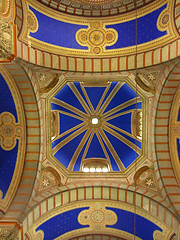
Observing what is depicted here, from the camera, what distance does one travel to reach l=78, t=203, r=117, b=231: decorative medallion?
12.0 meters

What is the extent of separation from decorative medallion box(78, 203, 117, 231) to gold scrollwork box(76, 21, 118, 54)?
27.1 feet

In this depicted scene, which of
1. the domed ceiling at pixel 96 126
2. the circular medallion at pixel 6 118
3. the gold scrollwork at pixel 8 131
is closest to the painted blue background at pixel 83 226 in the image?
the domed ceiling at pixel 96 126

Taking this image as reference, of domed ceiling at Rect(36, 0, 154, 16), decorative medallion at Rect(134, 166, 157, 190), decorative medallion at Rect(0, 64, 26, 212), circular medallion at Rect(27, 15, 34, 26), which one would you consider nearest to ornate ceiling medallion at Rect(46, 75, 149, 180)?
decorative medallion at Rect(134, 166, 157, 190)

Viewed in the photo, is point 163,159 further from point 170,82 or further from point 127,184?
point 170,82

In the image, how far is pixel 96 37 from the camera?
1150 cm

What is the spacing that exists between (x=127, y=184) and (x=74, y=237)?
4.01m

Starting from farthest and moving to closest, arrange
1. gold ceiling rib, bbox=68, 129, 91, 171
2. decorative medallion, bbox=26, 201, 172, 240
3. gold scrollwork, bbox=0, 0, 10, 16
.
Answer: gold ceiling rib, bbox=68, 129, 91, 171 → decorative medallion, bbox=26, 201, 172, 240 → gold scrollwork, bbox=0, 0, 10, 16

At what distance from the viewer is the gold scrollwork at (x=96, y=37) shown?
11.4 metres

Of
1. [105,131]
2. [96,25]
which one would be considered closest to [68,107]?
[105,131]

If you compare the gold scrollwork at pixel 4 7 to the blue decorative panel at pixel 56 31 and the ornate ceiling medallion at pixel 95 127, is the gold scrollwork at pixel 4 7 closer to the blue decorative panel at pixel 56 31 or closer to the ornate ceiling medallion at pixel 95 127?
the blue decorative panel at pixel 56 31

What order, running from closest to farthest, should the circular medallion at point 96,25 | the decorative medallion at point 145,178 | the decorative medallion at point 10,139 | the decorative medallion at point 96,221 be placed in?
the decorative medallion at point 10,139 → the decorative medallion at point 96,221 → the circular medallion at point 96,25 → the decorative medallion at point 145,178

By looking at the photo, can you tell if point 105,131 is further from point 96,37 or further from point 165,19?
point 165,19

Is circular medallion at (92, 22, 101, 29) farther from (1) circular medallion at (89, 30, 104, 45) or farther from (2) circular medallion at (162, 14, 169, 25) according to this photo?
(2) circular medallion at (162, 14, 169, 25)

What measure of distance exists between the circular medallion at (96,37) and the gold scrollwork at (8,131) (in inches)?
223
